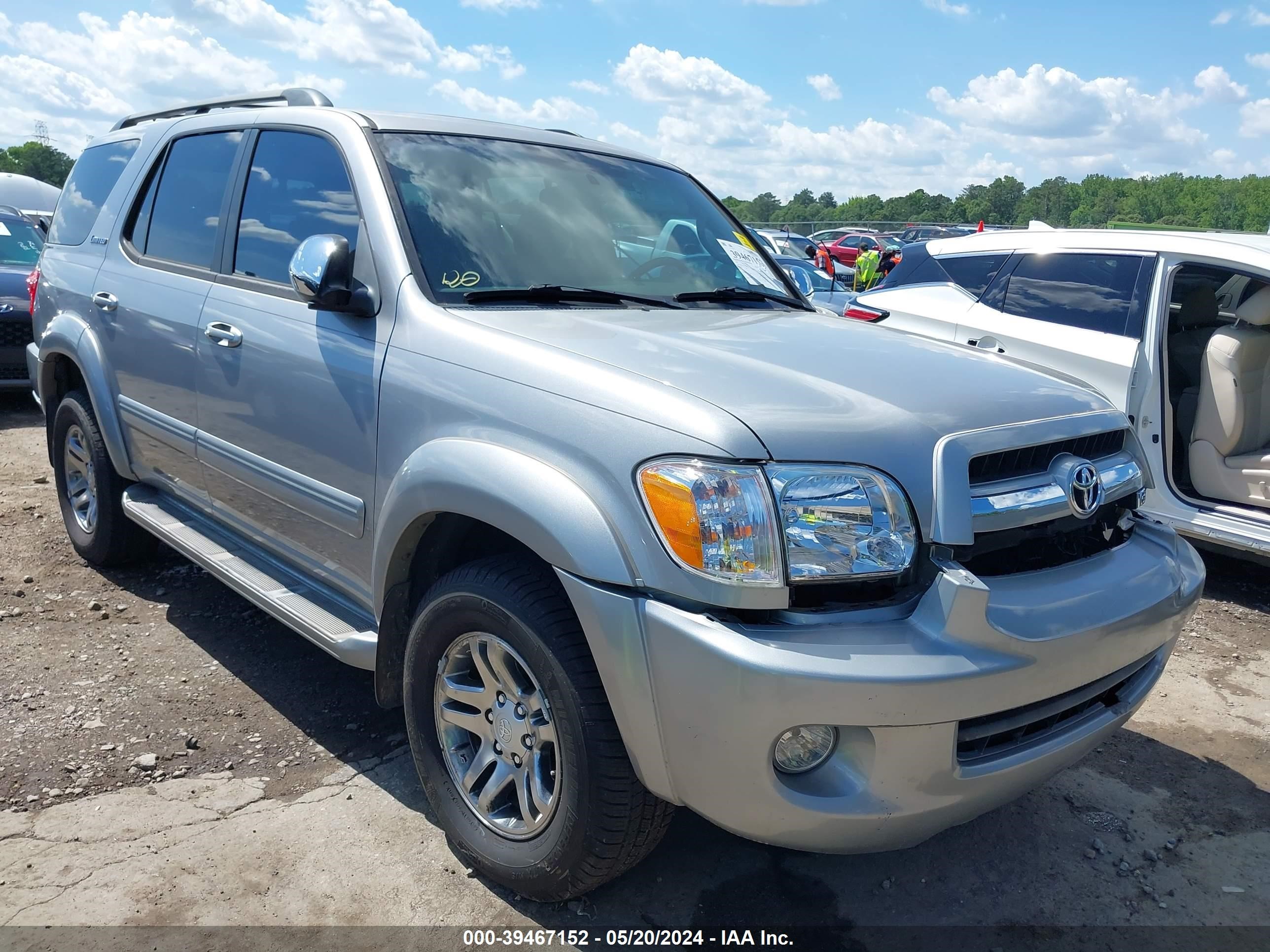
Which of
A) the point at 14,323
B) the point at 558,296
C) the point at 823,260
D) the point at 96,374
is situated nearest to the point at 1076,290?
the point at 558,296

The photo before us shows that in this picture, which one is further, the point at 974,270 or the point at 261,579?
the point at 974,270

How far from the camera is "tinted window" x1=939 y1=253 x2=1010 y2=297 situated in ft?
18.7

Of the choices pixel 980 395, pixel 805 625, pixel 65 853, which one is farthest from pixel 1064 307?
pixel 65 853

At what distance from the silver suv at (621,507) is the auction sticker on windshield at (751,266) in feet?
0.07

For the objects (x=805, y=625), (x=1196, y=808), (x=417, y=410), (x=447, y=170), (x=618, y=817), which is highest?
(x=447, y=170)

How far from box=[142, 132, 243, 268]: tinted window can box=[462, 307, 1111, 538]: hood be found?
158 cm

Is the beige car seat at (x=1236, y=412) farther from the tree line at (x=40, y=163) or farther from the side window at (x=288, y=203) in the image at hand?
the tree line at (x=40, y=163)

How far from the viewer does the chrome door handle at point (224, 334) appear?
3.19m

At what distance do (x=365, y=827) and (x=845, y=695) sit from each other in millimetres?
1621

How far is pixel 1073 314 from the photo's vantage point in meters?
5.22

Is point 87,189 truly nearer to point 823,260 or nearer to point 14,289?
point 14,289

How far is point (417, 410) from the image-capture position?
98.5 inches

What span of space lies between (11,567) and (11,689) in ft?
4.73

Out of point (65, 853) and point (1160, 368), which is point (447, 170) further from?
point (1160, 368)
